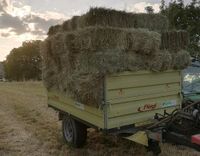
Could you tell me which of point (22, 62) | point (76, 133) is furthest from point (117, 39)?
point (22, 62)

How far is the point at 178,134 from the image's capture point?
4.08 m

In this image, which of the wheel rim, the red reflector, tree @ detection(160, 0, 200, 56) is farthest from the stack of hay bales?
tree @ detection(160, 0, 200, 56)

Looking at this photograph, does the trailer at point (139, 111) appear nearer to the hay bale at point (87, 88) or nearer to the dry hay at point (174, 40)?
the hay bale at point (87, 88)

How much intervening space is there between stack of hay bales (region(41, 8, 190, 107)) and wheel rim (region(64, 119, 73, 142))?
0.70 metres

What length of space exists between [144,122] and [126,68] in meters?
1.02

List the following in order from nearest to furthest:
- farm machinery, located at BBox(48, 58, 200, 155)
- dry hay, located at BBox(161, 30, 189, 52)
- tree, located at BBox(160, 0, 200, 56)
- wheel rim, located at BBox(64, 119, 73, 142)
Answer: farm machinery, located at BBox(48, 58, 200, 155) < dry hay, located at BBox(161, 30, 189, 52) < wheel rim, located at BBox(64, 119, 73, 142) < tree, located at BBox(160, 0, 200, 56)

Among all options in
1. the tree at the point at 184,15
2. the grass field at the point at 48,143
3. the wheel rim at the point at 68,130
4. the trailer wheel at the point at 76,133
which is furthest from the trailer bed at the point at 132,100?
the tree at the point at 184,15

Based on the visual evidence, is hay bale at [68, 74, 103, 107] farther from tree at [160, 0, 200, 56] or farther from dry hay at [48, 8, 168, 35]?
tree at [160, 0, 200, 56]

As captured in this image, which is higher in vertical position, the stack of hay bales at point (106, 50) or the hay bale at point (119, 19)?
the hay bale at point (119, 19)

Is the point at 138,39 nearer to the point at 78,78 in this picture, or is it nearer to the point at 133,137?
the point at 78,78

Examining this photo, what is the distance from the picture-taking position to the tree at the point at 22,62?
170 ft

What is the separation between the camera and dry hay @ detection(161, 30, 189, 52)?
5548 mm

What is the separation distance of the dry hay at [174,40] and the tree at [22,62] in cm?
4639

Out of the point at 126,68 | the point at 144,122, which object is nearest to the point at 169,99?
the point at 144,122
